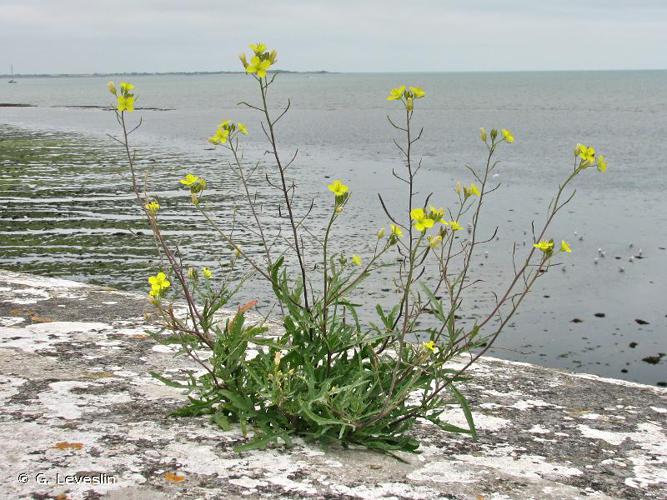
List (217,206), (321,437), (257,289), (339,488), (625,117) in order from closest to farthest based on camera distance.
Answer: (339,488), (321,437), (257,289), (217,206), (625,117)

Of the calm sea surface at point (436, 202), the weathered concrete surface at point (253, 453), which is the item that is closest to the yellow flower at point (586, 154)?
the weathered concrete surface at point (253, 453)

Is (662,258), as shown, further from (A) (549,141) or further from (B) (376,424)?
(A) (549,141)

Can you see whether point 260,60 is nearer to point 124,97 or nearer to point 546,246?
point 124,97

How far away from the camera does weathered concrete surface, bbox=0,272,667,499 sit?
268 cm

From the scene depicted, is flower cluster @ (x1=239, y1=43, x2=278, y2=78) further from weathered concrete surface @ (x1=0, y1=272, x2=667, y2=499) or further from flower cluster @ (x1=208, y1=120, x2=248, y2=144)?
weathered concrete surface @ (x1=0, y1=272, x2=667, y2=499)

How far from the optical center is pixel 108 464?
273 centimetres

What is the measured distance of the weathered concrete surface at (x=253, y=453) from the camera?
2.68 meters

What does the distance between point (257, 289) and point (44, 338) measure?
7.55 meters

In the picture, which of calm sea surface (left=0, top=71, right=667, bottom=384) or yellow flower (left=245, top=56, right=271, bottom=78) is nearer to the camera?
yellow flower (left=245, top=56, right=271, bottom=78)

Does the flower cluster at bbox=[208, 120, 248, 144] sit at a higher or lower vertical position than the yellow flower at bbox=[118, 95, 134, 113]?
lower

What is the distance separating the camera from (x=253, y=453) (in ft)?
9.70

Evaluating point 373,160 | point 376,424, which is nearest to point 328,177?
point 373,160

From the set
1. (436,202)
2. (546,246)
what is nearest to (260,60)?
(546,246)

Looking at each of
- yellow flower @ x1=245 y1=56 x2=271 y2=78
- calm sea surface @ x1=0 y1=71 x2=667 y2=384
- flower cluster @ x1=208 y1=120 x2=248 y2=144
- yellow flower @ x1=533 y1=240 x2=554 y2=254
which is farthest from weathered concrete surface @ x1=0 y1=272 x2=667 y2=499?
calm sea surface @ x1=0 y1=71 x2=667 y2=384
